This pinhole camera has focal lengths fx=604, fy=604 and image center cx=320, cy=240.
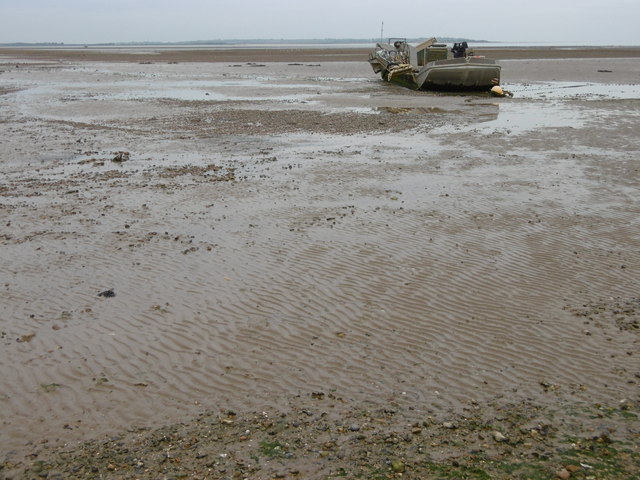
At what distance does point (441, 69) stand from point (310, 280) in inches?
1065

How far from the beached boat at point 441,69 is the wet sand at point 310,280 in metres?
15.0

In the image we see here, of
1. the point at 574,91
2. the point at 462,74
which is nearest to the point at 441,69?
the point at 462,74

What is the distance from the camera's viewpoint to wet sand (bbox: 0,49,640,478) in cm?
557

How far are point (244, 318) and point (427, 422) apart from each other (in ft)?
9.30

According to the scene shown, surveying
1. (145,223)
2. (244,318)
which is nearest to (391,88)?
(145,223)

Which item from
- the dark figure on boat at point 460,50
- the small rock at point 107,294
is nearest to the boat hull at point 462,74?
the dark figure on boat at point 460,50

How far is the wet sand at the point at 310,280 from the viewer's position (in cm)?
557

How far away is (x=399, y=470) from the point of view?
4.41m

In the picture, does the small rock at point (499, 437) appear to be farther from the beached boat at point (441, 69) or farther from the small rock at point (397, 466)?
the beached boat at point (441, 69)

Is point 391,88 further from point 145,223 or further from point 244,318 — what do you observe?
point 244,318

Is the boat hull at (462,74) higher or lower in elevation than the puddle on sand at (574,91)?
higher

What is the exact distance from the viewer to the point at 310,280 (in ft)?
26.9

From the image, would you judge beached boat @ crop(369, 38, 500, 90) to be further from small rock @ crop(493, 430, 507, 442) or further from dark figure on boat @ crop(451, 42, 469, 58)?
small rock @ crop(493, 430, 507, 442)

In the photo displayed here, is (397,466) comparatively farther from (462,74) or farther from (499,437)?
(462,74)
